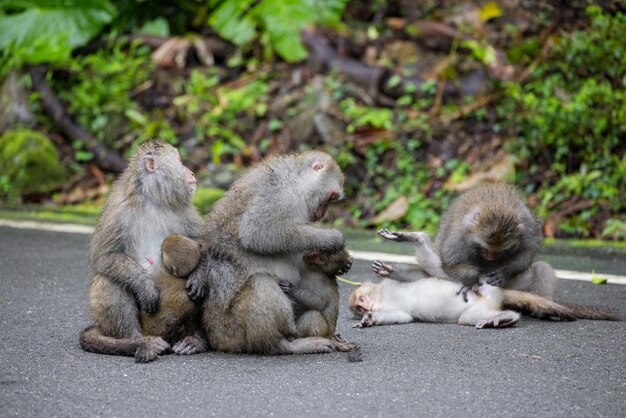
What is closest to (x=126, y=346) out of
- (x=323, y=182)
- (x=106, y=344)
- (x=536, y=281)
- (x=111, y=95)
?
(x=106, y=344)

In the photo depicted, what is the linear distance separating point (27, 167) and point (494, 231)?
957 centimetres

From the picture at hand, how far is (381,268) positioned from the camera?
7039 mm

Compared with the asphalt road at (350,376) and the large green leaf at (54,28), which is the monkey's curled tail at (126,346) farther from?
the large green leaf at (54,28)

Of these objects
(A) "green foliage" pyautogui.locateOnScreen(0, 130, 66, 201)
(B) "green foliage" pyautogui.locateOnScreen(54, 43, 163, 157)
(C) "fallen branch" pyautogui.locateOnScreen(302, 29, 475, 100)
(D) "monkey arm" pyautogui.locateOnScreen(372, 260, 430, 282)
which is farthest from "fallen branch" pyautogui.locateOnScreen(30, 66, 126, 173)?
(D) "monkey arm" pyautogui.locateOnScreen(372, 260, 430, 282)

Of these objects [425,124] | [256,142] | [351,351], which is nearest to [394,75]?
[425,124]

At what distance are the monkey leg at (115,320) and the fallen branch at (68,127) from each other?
917cm

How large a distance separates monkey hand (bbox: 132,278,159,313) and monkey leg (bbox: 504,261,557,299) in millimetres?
2841

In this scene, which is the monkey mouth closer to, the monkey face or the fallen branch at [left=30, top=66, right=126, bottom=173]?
the monkey face

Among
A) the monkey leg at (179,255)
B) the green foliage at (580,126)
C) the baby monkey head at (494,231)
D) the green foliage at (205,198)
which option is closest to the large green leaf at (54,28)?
the green foliage at (205,198)

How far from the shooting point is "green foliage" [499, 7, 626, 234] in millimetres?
11344

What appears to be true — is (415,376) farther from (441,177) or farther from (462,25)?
(462,25)

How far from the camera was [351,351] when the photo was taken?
5.79 m

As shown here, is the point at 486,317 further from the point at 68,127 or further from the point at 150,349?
the point at 68,127

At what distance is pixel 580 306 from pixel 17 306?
4.28 metres
